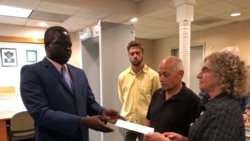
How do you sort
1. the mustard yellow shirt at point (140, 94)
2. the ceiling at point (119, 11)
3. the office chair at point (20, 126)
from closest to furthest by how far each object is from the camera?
the mustard yellow shirt at point (140, 94), the office chair at point (20, 126), the ceiling at point (119, 11)

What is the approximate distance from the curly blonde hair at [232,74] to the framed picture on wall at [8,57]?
4.22 meters

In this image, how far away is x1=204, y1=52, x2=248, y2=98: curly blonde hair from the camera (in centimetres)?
95

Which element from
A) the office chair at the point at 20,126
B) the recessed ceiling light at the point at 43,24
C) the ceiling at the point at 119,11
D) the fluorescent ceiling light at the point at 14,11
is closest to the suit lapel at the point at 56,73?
the office chair at the point at 20,126

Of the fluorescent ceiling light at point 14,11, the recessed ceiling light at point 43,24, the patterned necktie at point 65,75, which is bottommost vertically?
the patterned necktie at point 65,75

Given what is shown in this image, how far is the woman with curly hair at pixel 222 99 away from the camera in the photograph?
0.89 meters

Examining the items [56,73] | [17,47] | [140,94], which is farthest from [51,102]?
[17,47]

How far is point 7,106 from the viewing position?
3.98 m

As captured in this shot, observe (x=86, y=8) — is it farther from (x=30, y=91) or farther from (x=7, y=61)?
(x=30, y=91)

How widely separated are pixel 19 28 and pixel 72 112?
3.88 meters

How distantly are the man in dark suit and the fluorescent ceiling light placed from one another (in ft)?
8.74

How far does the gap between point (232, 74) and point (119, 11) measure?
2886 millimetres

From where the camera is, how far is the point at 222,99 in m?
0.95

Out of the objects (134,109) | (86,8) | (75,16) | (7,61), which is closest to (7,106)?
(7,61)

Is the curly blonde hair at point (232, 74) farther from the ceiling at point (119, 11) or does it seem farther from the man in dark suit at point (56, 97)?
the ceiling at point (119, 11)
